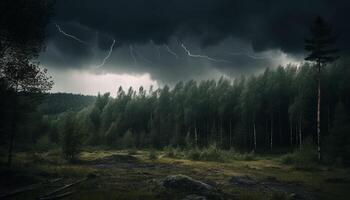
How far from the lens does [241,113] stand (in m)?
73.6

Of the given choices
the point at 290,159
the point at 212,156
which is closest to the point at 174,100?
the point at 212,156

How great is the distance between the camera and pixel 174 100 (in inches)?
3996

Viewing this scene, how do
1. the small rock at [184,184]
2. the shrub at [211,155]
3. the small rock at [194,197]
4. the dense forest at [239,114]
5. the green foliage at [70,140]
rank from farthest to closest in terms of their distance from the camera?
the dense forest at [239,114]
the shrub at [211,155]
the green foliage at [70,140]
the small rock at [184,184]
the small rock at [194,197]

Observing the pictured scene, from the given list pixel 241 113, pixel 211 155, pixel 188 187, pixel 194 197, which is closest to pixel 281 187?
pixel 188 187

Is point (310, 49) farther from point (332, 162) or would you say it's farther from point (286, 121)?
point (286, 121)

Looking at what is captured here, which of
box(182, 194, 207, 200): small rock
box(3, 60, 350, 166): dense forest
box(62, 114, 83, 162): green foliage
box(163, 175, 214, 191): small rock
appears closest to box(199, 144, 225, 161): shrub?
box(3, 60, 350, 166): dense forest

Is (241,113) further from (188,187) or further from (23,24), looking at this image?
(23,24)

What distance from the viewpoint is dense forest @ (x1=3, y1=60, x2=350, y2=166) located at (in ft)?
227

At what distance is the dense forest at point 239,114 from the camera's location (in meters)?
69.1

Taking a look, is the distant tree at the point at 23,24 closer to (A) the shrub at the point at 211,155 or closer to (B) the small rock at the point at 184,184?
(B) the small rock at the point at 184,184

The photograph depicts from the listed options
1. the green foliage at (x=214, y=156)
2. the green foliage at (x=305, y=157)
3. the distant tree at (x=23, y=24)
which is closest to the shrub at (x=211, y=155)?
the green foliage at (x=214, y=156)

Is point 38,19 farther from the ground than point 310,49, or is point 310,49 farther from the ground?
point 310,49

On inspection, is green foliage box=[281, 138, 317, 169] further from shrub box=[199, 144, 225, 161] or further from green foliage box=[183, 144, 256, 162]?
shrub box=[199, 144, 225, 161]

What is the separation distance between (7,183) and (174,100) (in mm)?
82553
